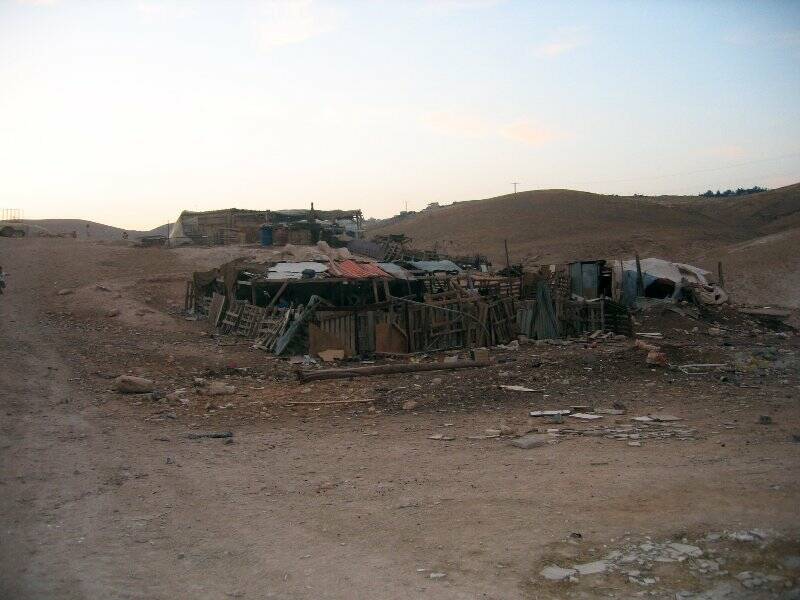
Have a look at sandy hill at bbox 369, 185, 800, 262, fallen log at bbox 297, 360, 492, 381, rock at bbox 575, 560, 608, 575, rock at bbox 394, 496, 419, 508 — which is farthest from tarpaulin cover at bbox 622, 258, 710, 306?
rock at bbox 575, 560, 608, 575

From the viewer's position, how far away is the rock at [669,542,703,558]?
4785 mm

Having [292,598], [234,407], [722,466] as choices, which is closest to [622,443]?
[722,466]

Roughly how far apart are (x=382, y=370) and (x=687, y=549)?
26.6 ft

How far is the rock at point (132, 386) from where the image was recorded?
11.1 m

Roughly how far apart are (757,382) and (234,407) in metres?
8.48

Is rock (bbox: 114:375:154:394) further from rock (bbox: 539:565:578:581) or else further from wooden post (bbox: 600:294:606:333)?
wooden post (bbox: 600:294:606:333)

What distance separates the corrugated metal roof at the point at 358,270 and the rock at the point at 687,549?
12566 millimetres

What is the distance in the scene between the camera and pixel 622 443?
804cm

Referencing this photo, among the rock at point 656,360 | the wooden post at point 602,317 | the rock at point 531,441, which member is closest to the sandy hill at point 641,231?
the wooden post at point 602,317

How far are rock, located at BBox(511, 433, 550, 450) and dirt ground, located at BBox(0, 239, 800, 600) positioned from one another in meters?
0.15

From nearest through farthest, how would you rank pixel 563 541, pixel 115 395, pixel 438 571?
pixel 438 571 < pixel 563 541 < pixel 115 395

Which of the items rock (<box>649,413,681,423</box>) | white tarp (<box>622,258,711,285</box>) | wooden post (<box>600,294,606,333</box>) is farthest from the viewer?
white tarp (<box>622,258,711,285</box>)

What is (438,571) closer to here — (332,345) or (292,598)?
(292,598)

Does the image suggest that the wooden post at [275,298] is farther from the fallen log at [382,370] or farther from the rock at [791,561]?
the rock at [791,561]
